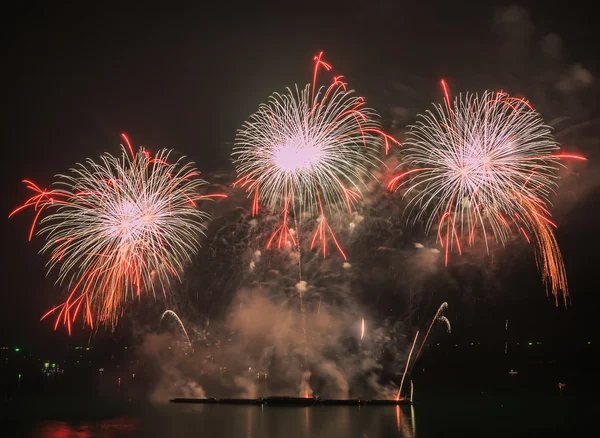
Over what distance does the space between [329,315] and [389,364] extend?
6.50 meters

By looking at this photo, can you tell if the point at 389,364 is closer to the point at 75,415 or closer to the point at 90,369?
the point at 75,415

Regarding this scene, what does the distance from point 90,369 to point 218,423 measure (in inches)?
2257

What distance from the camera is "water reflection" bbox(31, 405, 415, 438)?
2680 centimetres

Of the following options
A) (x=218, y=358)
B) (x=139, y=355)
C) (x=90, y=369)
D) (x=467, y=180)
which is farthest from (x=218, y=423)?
(x=90, y=369)

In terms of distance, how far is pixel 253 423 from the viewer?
30.5 metres

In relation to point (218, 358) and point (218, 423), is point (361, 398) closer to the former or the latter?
point (218, 358)

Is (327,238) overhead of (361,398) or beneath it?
overhead

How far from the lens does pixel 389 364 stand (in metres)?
38.2

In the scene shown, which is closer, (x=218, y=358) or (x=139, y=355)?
Result: (x=218, y=358)

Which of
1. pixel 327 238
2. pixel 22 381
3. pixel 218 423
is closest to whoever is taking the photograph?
pixel 218 423

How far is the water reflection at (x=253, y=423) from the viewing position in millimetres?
26802

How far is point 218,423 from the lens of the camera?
30266mm

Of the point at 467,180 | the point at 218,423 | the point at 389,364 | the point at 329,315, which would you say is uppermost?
the point at 467,180

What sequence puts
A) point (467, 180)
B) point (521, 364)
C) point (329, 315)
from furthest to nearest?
point (521, 364)
point (329, 315)
point (467, 180)
